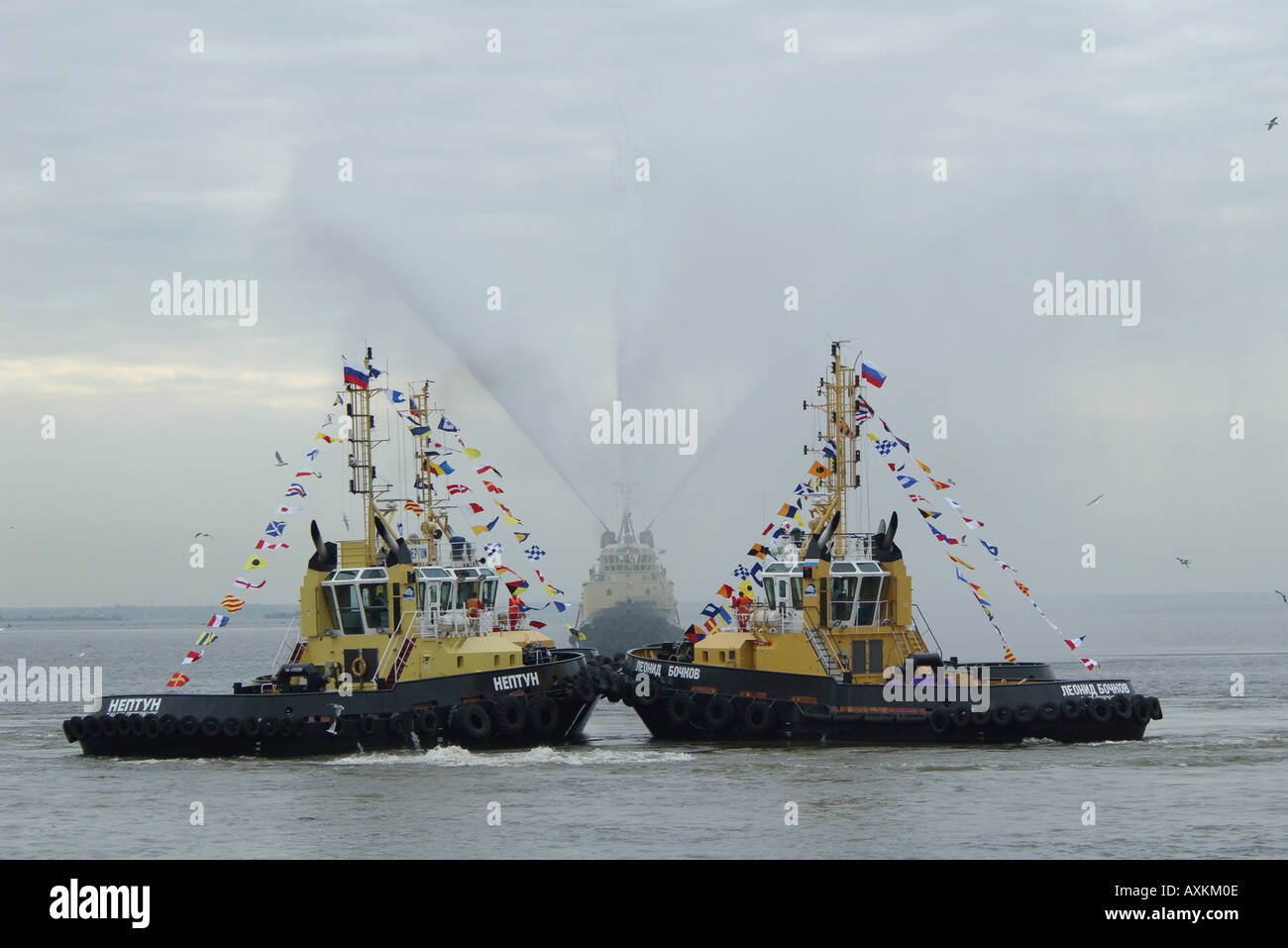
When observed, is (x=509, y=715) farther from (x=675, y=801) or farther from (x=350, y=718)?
(x=675, y=801)

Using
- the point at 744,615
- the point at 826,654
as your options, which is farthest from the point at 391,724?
the point at 826,654

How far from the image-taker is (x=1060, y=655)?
133m

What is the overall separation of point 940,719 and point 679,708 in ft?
23.7

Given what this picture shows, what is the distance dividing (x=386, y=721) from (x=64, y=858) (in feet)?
39.0

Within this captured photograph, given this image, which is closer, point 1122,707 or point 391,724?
point 391,724

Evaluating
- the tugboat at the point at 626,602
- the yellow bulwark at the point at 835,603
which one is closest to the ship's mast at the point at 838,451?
the yellow bulwark at the point at 835,603

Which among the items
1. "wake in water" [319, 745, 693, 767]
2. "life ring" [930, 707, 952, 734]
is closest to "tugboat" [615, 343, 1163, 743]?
"life ring" [930, 707, 952, 734]

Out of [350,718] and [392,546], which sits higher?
[392,546]

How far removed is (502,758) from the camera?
40.2 m

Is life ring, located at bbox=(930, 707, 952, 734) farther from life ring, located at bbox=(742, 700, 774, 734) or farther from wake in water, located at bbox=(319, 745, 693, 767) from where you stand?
wake in water, located at bbox=(319, 745, 693, 767)

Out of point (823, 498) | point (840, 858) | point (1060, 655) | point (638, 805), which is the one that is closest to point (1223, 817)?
point (840, 858)

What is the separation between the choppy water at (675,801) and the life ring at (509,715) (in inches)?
28.0

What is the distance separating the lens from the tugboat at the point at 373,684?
132ft

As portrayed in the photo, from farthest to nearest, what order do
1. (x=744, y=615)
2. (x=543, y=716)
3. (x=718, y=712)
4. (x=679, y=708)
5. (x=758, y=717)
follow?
1. (x=744, y=615)
2. (x=679, y=708)
3. (x=718, y=712)
4. (x=758, y=717)
5. (x=543, y=716)
